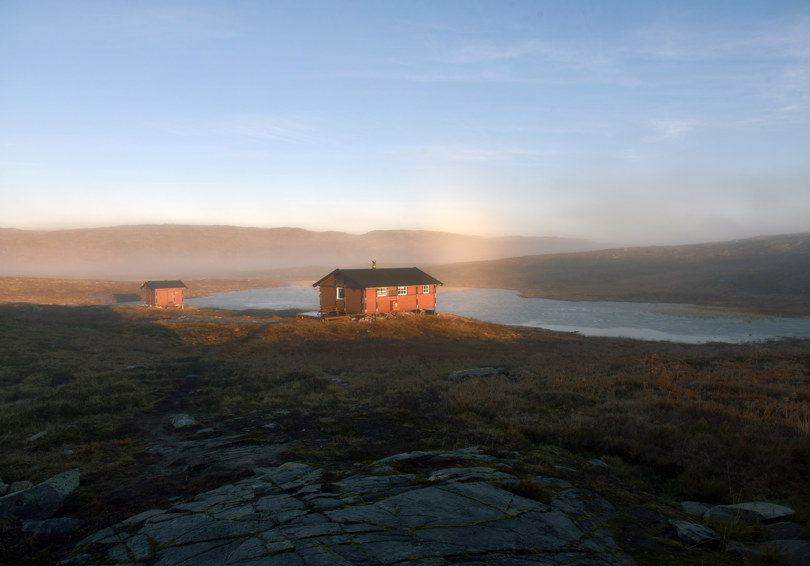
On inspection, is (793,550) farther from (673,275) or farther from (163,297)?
(673,275)

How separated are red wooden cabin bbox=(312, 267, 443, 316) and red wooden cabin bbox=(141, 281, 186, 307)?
26264 millimetres

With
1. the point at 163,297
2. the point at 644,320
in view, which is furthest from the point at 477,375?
the point at 163,297

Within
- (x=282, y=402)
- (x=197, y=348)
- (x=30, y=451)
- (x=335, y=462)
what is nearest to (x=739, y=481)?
(x=335, y=462)

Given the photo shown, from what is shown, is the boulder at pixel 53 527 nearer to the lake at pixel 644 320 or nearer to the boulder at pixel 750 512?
the boulder at pixel 750 512

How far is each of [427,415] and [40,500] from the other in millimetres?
8101

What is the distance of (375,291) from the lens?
146ft

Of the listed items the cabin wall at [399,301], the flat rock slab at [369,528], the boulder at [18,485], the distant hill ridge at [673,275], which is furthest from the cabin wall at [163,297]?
the distant hill ridge at [673,275]

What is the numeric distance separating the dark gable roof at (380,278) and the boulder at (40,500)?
121ft

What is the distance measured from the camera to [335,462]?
25.7 feet

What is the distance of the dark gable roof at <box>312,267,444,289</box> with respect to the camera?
44.5m

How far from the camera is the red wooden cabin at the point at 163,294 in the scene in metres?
60.1

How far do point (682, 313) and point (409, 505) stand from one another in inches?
A: 2635

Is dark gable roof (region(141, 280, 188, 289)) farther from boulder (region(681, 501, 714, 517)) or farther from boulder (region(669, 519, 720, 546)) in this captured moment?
boulder (region(669, 519, 720, 546))

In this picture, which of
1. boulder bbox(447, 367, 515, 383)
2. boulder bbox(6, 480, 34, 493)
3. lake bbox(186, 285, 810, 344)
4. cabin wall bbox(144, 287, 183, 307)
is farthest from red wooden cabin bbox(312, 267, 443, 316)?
boulder bbox(6, 480, 34, 493)
